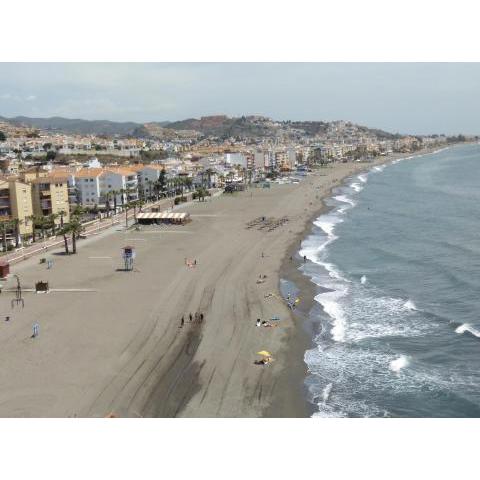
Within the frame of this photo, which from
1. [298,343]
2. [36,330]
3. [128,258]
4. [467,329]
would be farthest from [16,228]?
[467,329]

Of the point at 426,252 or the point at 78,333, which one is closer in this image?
the point at 78,333

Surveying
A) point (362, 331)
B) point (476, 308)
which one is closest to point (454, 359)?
point (362, 331)

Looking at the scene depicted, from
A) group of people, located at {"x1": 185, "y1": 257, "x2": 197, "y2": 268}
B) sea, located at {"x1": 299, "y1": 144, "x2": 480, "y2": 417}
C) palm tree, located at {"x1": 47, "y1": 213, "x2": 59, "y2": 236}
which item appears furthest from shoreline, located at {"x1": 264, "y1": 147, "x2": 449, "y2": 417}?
palm tree, located at {"x1": 47, "y1": 213, "x2": 59, "y2": 236}

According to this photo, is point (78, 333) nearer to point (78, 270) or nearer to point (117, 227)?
point (78, 270)

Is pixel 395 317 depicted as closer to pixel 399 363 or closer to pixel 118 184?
pixel 399 363

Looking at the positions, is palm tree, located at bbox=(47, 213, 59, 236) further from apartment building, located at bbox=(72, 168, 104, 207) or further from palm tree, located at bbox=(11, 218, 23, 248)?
apartment building, located at bbox=(72, 168, 104, 207)

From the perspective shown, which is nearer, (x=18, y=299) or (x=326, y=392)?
(x=326, y=392)
